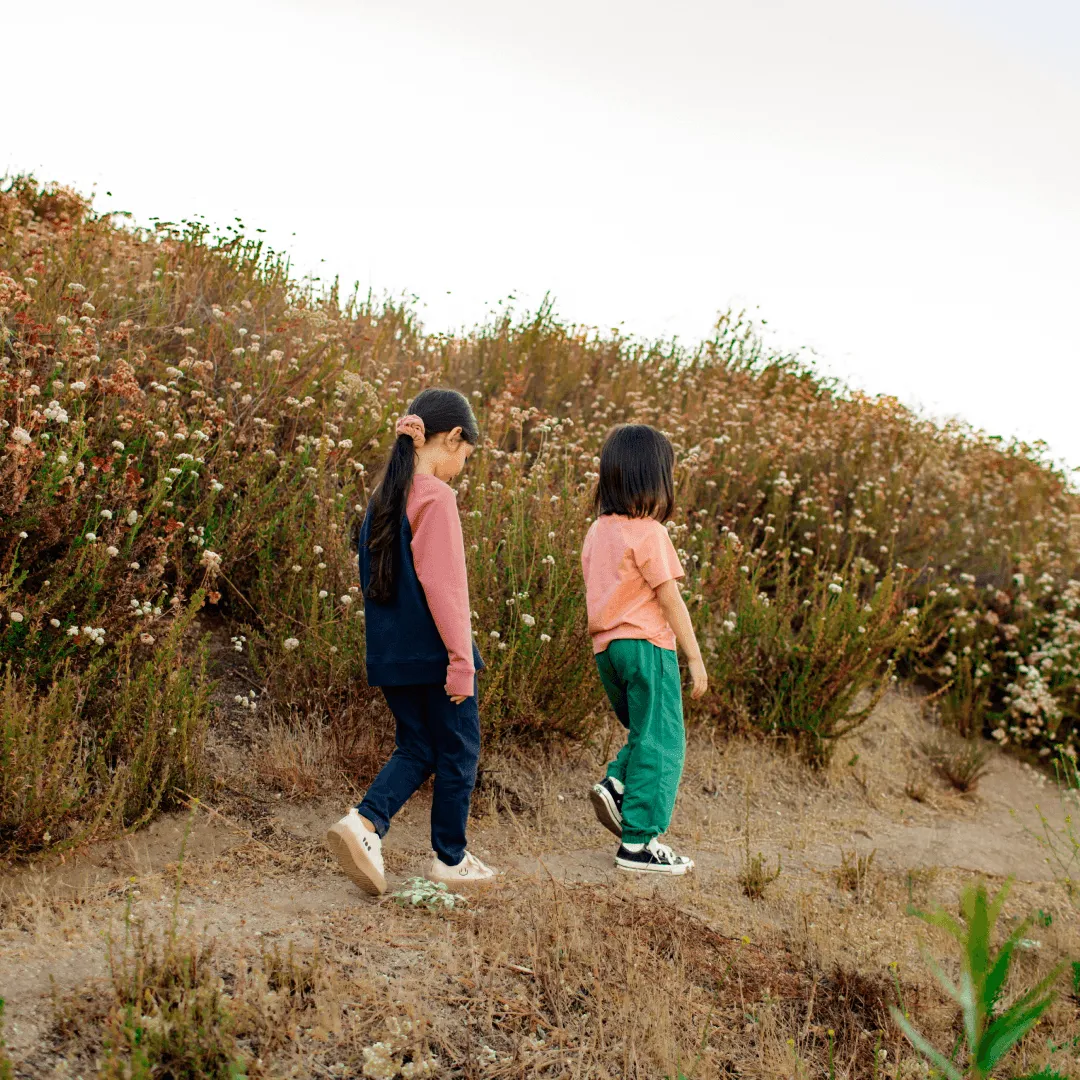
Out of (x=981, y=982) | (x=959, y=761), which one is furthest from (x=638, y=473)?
(x=959, y=761)

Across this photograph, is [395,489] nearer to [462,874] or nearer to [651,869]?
[462,874]

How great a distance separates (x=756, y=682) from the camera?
5.94 m

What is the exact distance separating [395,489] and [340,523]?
194 cm

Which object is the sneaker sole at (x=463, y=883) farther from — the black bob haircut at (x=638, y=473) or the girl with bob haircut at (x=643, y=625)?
the black bob haircut at (x=638, y=473)

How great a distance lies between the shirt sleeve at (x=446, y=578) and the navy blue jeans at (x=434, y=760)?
0.15 m

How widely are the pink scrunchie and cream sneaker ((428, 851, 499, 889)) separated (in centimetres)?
142

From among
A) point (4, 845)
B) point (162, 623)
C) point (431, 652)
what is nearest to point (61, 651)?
point (162, 623)

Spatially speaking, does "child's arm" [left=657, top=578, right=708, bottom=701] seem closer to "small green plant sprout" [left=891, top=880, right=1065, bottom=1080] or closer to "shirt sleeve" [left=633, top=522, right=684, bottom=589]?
"shirt sleeve" [left=633, top=522, right=684, bottom=589]

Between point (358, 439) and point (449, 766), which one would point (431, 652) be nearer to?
point (449, 766)

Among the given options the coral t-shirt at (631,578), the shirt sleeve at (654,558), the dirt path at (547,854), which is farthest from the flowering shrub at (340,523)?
the shirt sleeve at (654,558)

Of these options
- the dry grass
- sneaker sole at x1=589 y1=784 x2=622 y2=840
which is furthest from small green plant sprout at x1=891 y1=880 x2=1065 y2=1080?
the dry grass

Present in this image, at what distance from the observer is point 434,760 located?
3516 millimetres

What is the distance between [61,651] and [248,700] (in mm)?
836

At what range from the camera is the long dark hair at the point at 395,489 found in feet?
11.0
